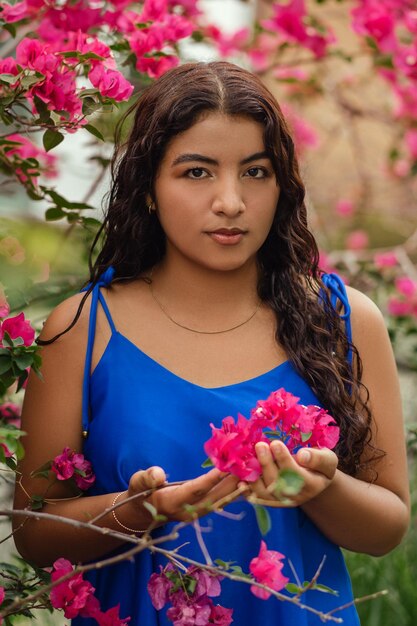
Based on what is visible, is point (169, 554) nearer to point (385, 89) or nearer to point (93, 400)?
point (93, 400)

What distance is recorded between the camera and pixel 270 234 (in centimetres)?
202

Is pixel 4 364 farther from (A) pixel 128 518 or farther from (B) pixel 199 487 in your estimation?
(B) pixel 199 487

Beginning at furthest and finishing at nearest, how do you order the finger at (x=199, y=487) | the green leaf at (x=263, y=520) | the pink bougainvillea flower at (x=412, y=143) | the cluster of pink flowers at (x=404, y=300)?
the pink bougainvillea flower at (x=412, y=143), the cluster of pink flowers at (x=404, y=300), the finger at (x=199, y=487), the green leaf at (x=263, y=520)

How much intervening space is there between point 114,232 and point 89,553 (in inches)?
24.2

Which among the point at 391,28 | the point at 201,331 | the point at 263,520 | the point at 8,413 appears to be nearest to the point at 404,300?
the point at 391,28

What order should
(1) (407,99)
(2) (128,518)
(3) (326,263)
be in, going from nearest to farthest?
1. (2) (128,518)
2. (3) (326,263)
3. (1) (407,99)

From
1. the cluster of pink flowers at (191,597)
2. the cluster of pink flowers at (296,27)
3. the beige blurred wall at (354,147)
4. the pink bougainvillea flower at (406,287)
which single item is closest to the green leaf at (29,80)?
the cluster of pink flowers at (191,597)

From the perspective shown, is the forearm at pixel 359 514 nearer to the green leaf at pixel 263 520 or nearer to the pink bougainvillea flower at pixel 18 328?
the green leaf at pixel 263 520

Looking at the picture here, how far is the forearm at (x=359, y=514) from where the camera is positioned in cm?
174

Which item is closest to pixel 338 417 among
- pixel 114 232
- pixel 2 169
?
pixel 114 232

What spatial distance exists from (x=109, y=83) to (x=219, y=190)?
29 cm

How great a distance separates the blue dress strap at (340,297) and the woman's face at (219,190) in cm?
23

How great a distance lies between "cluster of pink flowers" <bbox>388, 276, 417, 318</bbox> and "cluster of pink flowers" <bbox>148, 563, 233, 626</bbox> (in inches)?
82.2

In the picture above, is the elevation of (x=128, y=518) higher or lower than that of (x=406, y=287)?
higher
